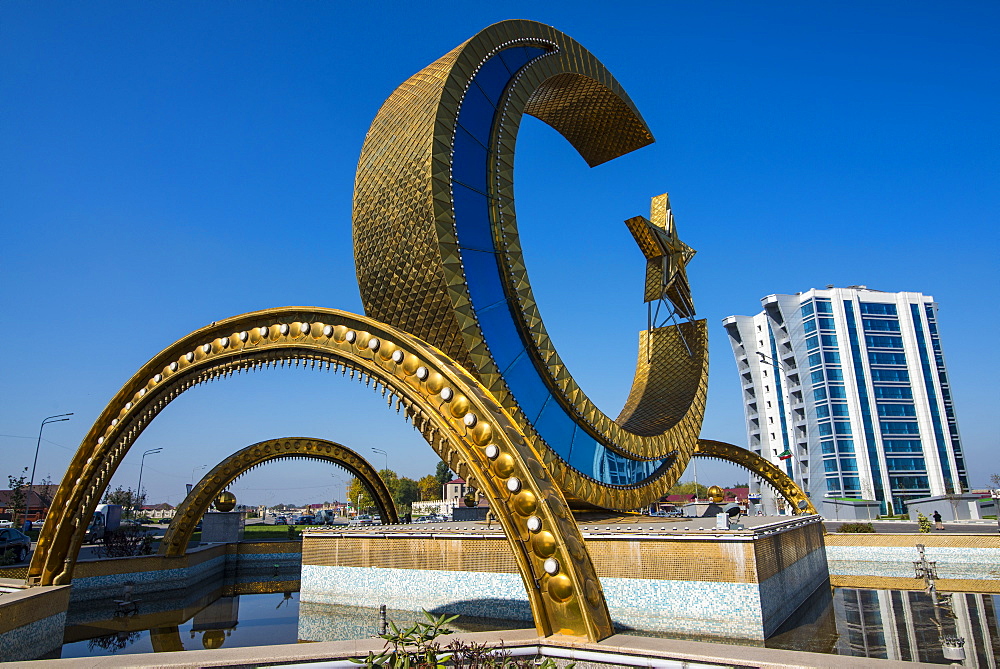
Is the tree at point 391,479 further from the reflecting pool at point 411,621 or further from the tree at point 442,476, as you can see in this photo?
the reflecting pool at point 411,621

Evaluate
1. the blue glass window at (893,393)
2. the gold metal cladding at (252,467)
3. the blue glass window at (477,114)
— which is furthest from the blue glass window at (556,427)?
the blue glass window at (893,393)

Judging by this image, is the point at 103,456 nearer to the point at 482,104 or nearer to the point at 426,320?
the point at 426,320

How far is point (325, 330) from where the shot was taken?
9.17 meters

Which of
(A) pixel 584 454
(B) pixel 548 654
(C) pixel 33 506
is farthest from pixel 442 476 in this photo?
(B) pixel 548 654

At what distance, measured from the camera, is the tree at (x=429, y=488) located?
10088 cm

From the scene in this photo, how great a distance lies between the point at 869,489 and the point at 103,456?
2692 inches

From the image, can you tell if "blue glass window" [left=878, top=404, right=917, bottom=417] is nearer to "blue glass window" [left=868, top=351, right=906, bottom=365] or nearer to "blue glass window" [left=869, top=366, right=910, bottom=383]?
"blue glass window" [left=869, top=366, right=910, bottom=383]

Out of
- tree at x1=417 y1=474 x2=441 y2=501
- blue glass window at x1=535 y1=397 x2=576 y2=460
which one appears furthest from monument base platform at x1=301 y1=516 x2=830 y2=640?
tree at x1=417 y1=474 x2=441 y2=501

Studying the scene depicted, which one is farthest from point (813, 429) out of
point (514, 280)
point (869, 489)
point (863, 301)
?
point (514, 280)

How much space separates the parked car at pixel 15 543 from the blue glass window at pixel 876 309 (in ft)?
239

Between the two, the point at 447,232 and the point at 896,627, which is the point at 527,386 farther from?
the point at 896,627

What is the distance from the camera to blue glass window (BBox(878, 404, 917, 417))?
65562 mm

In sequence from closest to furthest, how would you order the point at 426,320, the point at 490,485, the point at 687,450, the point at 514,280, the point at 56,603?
the point at 490,485
the point at 56,603
the point at 426,320
the point at 514,280
the point at 687,450

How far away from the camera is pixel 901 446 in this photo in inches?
2557
